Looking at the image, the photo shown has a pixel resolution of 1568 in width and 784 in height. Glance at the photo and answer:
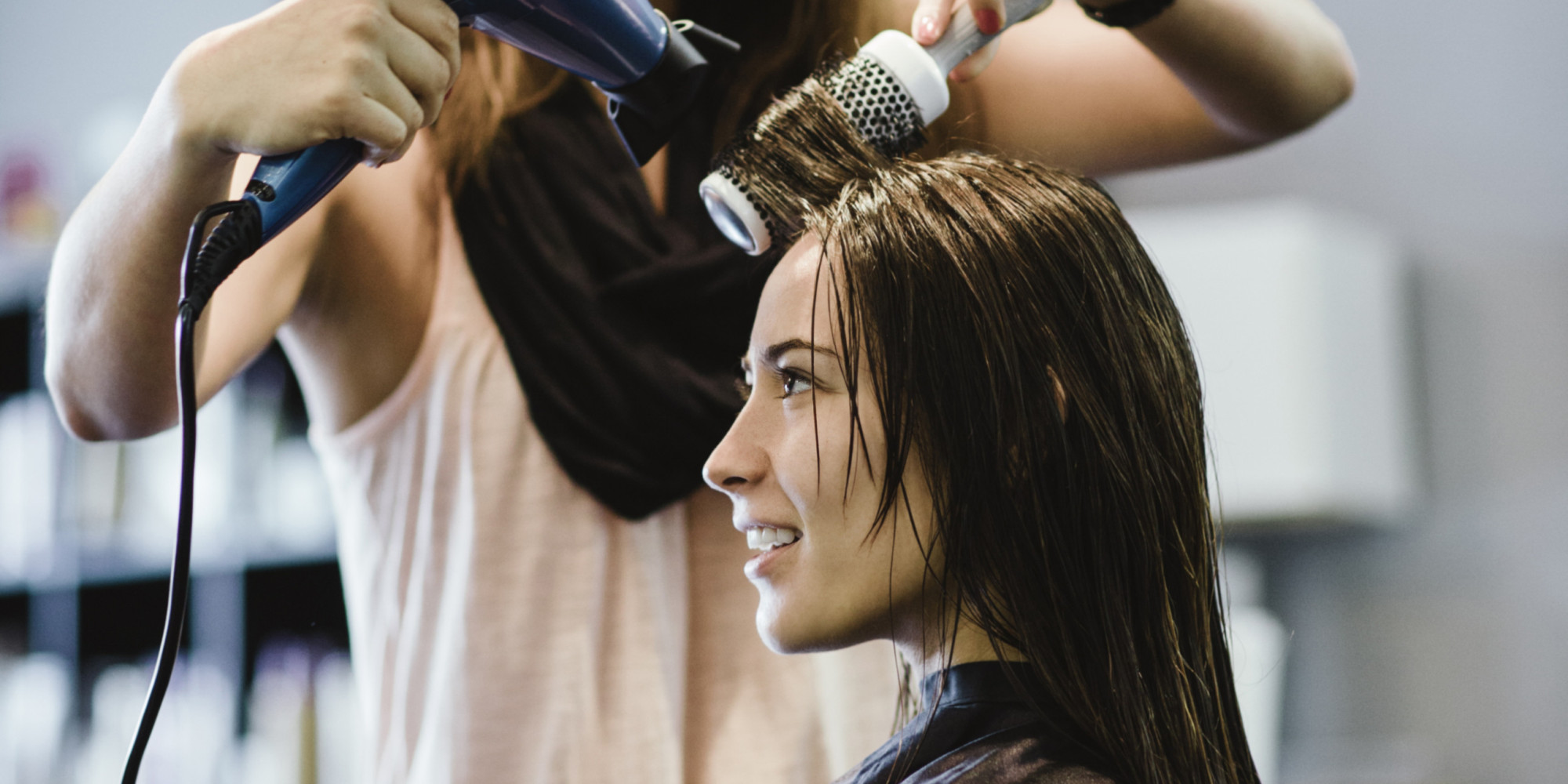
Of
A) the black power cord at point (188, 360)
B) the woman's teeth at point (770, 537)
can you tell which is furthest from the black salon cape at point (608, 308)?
the black power cord at point (188, 360)

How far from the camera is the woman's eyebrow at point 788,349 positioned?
2.50 ft

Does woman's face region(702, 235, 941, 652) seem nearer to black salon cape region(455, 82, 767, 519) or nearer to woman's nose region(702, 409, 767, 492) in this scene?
woman's nose region(702, 409, 767, 492)

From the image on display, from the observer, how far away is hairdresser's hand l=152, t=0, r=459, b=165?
0.57 metres

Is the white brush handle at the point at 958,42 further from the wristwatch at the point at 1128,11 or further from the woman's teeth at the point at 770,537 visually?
the woman's teeth at the point at 770,537

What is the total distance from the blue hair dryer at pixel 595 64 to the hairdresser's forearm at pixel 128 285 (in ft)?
0.20

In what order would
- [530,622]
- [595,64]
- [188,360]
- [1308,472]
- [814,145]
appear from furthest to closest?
[1308,472]
[530,622]
[814,145]
[595,64]
[188,360]

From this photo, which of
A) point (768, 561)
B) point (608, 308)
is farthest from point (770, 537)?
point (608, 308)

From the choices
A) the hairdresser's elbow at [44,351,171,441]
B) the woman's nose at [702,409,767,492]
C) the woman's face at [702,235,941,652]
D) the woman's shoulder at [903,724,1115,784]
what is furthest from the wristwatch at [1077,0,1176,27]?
the hairdresser's elbow at [44,351,171,441]

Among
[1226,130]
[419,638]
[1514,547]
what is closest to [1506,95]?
[1514,547]

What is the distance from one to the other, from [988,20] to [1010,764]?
0.43 meters

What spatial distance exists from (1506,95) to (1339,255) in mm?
500

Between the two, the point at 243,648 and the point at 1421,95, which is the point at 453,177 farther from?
the point at 1421,95

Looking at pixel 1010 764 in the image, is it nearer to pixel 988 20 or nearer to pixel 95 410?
pixel 988 20

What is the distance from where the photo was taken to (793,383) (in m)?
0.79
